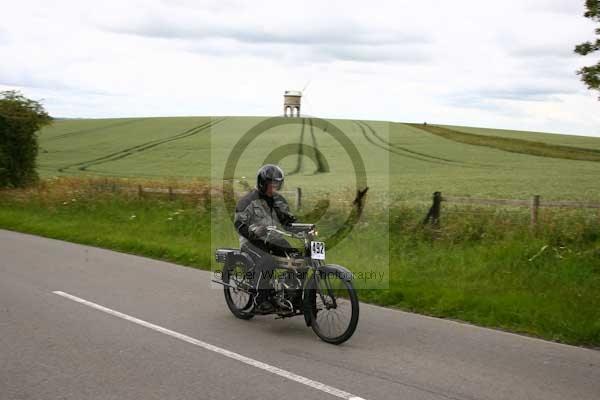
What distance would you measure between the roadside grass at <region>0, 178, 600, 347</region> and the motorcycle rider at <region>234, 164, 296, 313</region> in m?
2.29

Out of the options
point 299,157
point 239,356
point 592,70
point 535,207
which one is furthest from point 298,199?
point 299,157

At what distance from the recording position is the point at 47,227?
734 inches

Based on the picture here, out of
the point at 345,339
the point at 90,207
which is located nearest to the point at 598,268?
the point at 345,339

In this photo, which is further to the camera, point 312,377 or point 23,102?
point 23,102

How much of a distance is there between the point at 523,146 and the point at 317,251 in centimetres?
3980

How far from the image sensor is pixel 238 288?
8273mm

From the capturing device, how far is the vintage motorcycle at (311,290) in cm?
693

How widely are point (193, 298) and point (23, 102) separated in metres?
21.8

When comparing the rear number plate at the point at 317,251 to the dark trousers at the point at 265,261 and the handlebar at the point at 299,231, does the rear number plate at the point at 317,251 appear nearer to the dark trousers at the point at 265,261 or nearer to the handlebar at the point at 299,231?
the handlebar at the point at 299,231

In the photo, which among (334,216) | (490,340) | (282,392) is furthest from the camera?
(334,216)

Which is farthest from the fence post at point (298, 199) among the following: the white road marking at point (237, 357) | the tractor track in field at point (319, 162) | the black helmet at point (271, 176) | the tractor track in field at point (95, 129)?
the tractor track in field at point (95, 129)

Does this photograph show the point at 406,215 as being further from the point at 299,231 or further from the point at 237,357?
the point at 237,357

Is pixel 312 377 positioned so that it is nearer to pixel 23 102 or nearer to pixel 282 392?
pixel 282 392

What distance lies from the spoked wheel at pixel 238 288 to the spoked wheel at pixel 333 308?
1.10 meters
